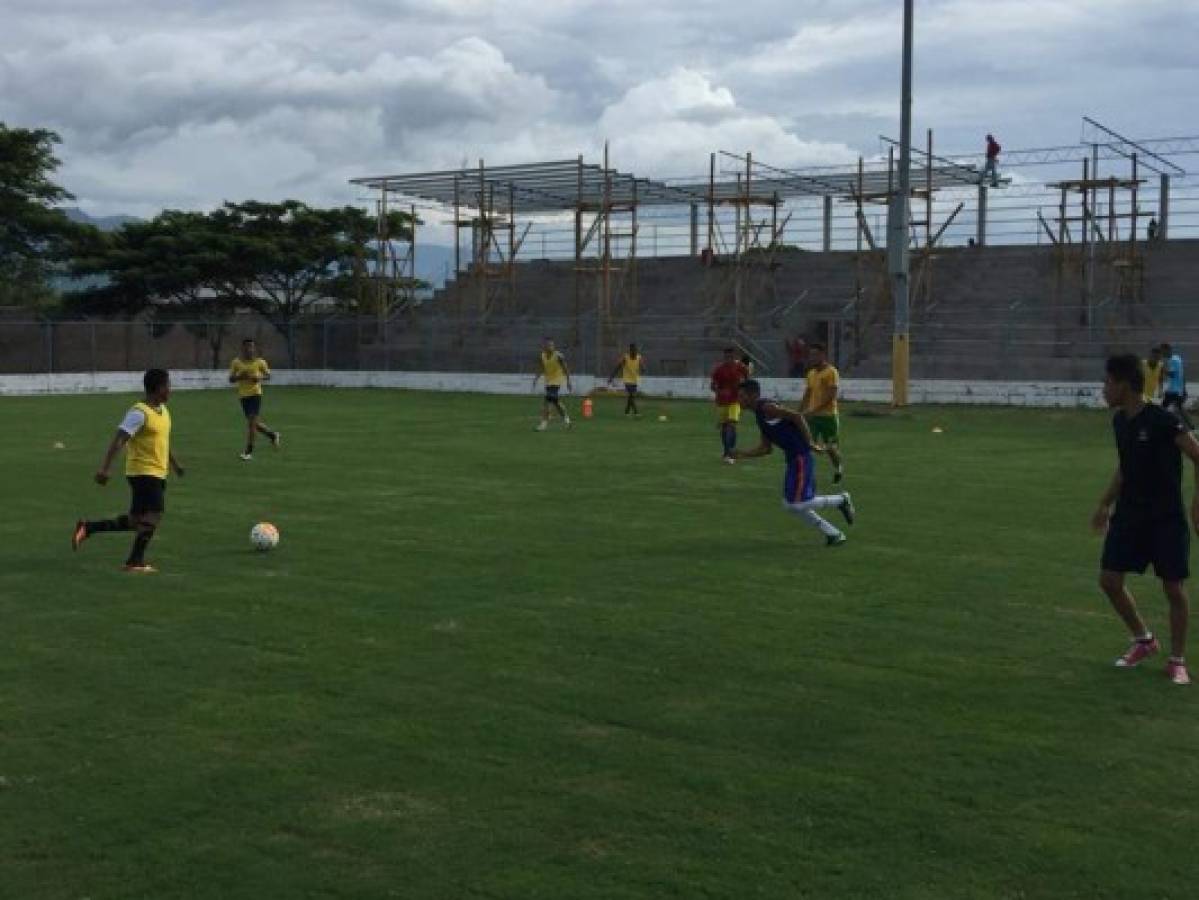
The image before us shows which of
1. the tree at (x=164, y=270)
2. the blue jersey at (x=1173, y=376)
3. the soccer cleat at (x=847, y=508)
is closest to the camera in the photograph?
the soccer cleat at (x=847, y=508)

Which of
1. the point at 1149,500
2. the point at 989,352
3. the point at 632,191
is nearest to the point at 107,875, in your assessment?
the point at 1149,500

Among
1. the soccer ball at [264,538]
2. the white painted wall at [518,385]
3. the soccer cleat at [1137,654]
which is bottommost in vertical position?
the soccer cleat at [1137,654]

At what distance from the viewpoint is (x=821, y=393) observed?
18562mm

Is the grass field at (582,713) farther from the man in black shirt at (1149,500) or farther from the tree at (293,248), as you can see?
the tree at (293,248)

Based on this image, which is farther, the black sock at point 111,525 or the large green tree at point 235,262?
the large green tree at point 235,262

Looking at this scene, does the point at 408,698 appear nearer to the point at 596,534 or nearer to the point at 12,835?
the point at 12,835

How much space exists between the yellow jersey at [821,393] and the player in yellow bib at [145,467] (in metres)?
9.30

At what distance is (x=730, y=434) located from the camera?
837 inches

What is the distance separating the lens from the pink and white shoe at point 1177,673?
26.1 feet

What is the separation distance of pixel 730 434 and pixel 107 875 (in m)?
16.6

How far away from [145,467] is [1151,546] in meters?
7.77

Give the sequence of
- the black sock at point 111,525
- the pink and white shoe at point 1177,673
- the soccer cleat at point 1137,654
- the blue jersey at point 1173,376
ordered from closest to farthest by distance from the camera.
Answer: the pink and white shoe at point 1177,673
the soccer cleat at point 1137,654
the black sock at point 111,525
the blue jersey at point 1173,376

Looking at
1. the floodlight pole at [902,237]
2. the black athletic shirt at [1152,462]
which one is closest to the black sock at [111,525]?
the black athletic shirt at [1152,462]

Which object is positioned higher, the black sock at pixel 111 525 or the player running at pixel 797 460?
the player running at pixel 797 460
